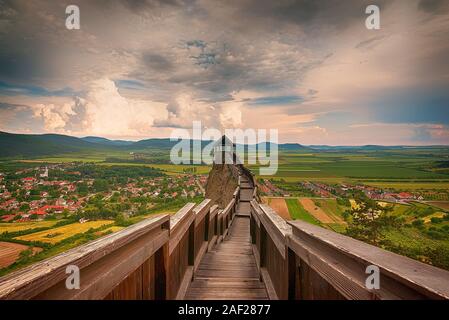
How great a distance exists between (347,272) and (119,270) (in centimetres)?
129

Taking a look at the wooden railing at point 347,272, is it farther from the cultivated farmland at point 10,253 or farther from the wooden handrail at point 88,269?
the cultivated farmland at point 10,253

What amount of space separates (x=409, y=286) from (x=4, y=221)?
1738 inches

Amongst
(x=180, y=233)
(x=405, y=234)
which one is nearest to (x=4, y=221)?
(x=180, y=233)

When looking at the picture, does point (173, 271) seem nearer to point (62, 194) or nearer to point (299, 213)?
A: point (299, 213)

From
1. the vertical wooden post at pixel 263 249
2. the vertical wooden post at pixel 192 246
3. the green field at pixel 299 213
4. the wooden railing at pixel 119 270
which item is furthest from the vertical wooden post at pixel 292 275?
the green field at pixel 299 213

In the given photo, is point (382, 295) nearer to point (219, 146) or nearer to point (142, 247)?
point (142, 247)

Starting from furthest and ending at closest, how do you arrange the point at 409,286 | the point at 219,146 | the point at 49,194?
1. the point at 49,194
2. the point at 219,146
3. the point at 409,286

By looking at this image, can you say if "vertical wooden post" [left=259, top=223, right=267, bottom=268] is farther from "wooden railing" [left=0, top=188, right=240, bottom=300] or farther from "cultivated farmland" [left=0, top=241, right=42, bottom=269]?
"cultivated farmland" [left=0, top=241, right=42, bottom=269]

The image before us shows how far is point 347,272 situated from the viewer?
1.28m

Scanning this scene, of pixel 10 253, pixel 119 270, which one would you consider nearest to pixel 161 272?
pixel 119 270

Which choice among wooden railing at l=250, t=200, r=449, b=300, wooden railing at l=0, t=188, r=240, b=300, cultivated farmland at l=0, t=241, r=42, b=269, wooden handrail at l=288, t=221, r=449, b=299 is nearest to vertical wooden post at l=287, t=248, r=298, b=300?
wooden railing at l=250, t=200, r=449, b=300

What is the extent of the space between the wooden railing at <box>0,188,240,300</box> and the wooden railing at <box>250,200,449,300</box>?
4.05 ft

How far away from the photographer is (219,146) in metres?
25.9
